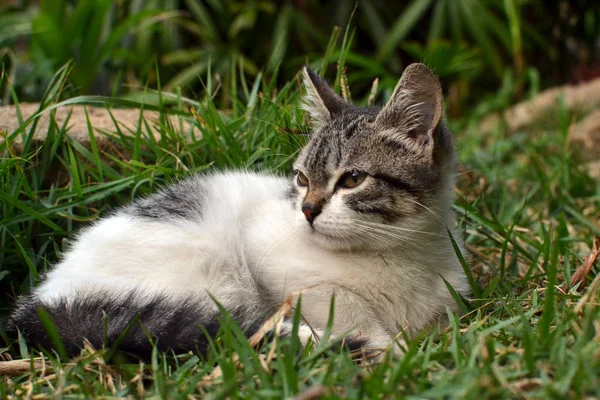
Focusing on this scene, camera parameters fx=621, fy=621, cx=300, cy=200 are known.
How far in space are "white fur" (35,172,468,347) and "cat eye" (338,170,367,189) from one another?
7cm

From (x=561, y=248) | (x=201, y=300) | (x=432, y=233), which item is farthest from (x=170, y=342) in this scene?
(x=561, y=248)

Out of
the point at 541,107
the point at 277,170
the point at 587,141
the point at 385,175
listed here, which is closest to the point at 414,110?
the point at 385,175

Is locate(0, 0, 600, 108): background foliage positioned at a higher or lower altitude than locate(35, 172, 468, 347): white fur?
higher

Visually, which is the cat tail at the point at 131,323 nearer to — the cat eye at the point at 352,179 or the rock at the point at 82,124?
the cat eye at the point at 352,179

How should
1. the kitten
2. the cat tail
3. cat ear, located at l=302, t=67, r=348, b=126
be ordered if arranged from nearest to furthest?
the cat tail < the kitten < cat ear, located at l=302, t=67, r=348, b=126

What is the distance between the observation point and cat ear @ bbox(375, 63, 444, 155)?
82.2 inches

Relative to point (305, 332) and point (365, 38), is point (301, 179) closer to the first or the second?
point (305, 332)

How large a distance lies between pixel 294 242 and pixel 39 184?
3.94ft

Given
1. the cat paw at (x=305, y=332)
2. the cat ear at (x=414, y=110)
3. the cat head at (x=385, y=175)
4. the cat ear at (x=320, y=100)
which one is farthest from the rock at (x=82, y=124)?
the cat paw at (x=305, y=332)

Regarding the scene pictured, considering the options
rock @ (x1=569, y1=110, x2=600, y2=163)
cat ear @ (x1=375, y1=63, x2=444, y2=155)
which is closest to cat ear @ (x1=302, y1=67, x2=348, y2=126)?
cat ear @ (x1=375, y1=63, x2=444, y2=155)

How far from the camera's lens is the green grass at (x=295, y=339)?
59.4 inches

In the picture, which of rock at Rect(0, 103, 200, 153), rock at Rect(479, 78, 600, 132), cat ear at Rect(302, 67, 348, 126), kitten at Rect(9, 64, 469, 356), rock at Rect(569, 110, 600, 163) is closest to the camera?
kitten at Rect(9, 64, 469, 356)

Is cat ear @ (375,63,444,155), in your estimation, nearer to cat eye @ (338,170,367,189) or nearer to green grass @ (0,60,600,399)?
cat eye @ (338,170,367,189)

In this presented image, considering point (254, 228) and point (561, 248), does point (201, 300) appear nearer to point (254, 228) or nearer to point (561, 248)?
point (254, 228)
